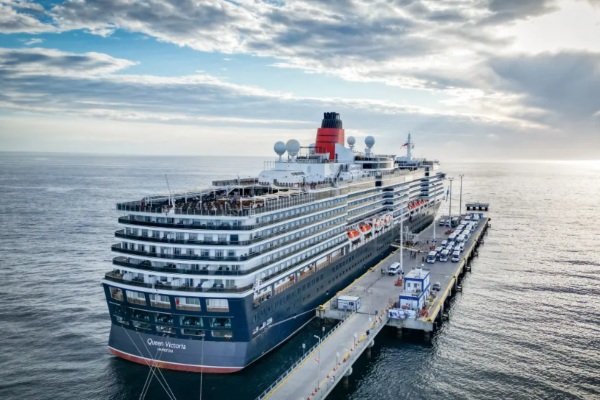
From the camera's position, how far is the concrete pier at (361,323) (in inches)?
1607

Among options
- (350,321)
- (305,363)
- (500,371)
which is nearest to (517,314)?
(500,371)

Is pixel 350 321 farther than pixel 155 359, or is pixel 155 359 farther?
pixel 350 321

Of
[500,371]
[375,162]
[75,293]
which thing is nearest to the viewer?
[500,371]

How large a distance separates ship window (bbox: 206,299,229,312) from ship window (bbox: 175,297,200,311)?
98cm

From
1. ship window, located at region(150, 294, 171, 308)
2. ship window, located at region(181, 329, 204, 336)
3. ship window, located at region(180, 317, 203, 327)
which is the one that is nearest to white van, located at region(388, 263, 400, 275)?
ship window, located at region(181, 329, 204, 336)

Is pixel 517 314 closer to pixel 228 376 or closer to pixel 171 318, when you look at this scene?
pixel 228 376

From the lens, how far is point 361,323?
54.1 meters

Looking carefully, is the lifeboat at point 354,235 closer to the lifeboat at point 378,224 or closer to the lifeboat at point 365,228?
the lifeboat at point 365,228

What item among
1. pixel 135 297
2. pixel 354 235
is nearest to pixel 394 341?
pixel 354 235

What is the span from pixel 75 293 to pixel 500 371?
5392 centimetres

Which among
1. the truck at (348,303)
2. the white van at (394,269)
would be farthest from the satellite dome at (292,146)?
the truck at (348,303)

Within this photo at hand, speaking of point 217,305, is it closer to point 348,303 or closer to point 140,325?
point 140,325

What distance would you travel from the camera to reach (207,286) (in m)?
43.8

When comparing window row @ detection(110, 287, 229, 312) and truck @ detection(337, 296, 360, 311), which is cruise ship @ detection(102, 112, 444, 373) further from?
truck @ detection(337, 296, 360, 311)
